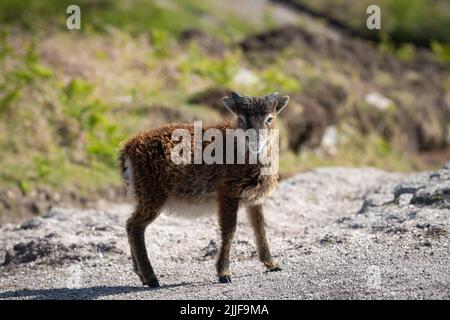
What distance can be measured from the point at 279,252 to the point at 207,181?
79.0 inches

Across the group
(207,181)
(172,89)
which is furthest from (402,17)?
(207,181)

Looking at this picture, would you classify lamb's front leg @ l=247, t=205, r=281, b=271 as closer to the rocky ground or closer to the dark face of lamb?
the rocky ground

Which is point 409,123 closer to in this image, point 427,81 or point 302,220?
point 427,81

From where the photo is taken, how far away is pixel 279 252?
1280cm

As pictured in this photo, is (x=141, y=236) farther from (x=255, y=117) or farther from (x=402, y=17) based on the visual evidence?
(x=402, y=17)

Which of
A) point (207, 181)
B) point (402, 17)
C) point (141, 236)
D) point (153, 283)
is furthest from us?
point (402, 17)

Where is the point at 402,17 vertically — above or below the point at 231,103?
above

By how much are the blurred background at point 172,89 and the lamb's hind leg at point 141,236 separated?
725cm

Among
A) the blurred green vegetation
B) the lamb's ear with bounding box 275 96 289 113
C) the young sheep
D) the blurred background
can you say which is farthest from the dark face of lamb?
the blurred green vegetation

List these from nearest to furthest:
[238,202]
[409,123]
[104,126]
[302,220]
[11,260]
Result: [238,202], [11,260], [302,220], [104,126], [409,123]

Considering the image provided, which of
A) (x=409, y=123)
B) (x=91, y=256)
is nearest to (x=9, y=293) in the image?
(x=91, y=256)

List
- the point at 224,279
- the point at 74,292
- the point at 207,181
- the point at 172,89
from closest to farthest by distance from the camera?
the point at 224,279 < the point at 74,292 < the point at 207,181 < the point at 172,89
